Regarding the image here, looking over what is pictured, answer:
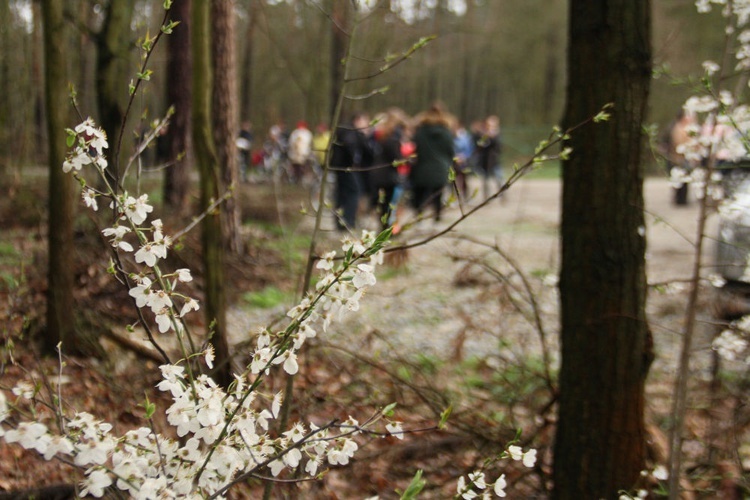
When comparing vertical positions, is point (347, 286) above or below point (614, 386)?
above

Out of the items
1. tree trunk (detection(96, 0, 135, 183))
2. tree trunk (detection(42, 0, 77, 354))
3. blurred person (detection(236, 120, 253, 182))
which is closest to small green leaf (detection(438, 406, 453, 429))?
tree trunk (detection(42, 0, 77, 354))

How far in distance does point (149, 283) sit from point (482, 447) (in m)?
2.56

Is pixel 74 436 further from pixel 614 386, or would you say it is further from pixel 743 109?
pixel 743 109

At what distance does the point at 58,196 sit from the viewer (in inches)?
179

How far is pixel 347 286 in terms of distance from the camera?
2072 mm

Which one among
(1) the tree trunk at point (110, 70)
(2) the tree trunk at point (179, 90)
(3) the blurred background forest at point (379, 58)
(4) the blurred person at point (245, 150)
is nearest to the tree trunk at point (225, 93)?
(3) the blurred background forest at point (379, 58)

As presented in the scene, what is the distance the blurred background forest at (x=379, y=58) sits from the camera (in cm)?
948

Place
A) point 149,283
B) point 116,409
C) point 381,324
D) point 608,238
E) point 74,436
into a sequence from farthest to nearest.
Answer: point 381,324
point 116,409
point 608,238
point 149,283
point 74,436

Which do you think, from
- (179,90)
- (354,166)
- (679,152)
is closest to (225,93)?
(179,90)

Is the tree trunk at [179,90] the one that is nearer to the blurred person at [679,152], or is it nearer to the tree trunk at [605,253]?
the blurred person at [679,152]

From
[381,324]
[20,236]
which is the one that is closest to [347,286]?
[381,324]

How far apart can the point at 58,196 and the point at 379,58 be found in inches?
101

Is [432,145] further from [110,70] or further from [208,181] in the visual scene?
[208,181]

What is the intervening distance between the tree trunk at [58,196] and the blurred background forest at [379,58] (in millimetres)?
123
